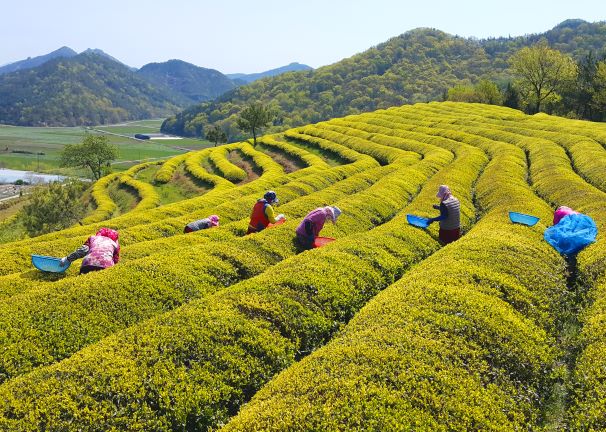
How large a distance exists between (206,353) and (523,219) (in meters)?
14.6

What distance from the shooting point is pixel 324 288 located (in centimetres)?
1187

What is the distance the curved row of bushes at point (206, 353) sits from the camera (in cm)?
744

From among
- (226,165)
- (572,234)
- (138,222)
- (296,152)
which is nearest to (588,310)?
(572,234)

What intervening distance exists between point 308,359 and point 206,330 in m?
2.45

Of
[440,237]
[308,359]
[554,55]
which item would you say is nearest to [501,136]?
[440,237]

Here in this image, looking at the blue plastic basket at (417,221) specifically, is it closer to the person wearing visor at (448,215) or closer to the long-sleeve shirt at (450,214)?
the person wearing visor at (448,215)

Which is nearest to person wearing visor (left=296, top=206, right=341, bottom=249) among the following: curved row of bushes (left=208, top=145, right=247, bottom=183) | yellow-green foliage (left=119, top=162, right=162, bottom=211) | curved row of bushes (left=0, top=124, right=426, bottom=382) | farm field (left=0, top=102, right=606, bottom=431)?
Result: farm field (left=0, top=102, right=606, bottom=431)

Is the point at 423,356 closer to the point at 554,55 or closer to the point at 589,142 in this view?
the point at 589,142

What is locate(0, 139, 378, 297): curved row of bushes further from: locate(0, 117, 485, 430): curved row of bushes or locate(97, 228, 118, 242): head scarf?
locate(0, 117, 485, 430): curved row of bushes

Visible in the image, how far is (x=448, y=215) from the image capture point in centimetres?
1727

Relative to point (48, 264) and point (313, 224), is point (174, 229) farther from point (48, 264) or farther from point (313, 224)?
point (313, 224)

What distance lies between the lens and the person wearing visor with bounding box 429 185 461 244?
16.8 metres

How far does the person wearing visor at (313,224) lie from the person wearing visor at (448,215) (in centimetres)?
439

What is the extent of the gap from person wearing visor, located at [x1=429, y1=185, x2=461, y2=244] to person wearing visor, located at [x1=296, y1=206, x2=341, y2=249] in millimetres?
4395
